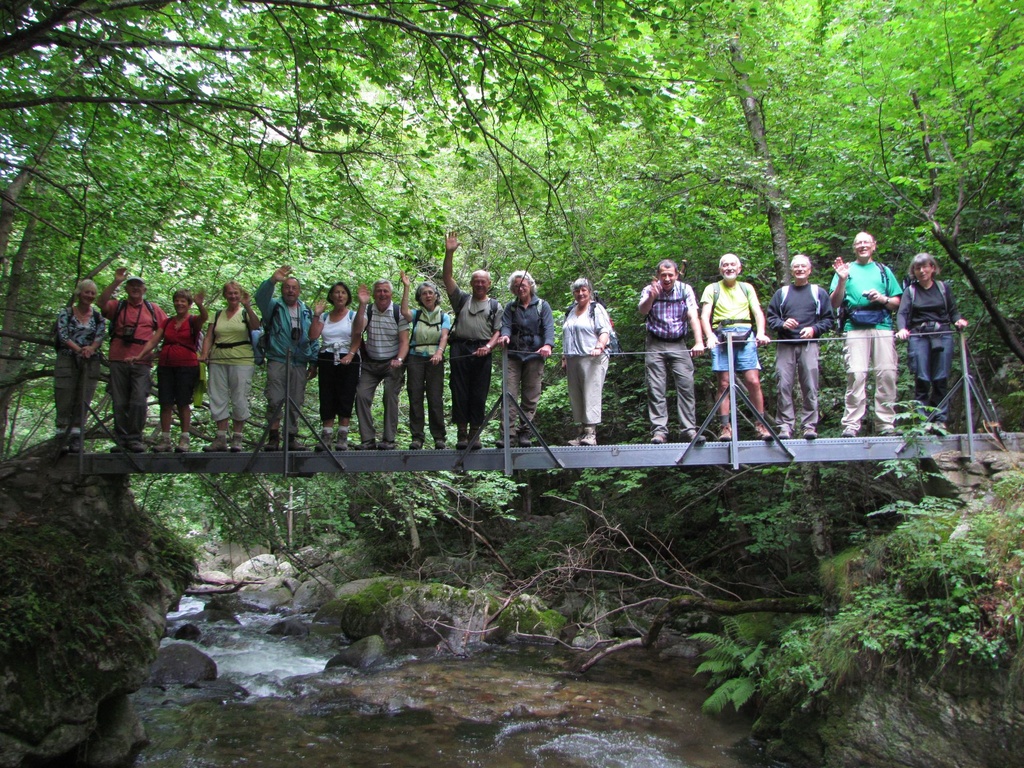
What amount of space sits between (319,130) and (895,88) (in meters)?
5.60

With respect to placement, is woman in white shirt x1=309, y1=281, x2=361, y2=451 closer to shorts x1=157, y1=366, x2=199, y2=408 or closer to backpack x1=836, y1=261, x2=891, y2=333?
shorts x1=157, y1=366, x2=199, y2=408

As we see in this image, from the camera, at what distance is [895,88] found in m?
7.32

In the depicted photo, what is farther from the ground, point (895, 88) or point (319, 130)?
point (895, 88)

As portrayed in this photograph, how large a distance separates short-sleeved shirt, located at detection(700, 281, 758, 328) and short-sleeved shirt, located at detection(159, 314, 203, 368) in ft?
15.2

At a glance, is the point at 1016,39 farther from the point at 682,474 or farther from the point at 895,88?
the point at 682,474

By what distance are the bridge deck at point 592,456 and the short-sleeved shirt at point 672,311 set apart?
0.98 metres

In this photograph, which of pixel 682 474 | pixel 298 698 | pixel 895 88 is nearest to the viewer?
pixel 895 88

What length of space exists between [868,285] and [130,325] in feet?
21.7

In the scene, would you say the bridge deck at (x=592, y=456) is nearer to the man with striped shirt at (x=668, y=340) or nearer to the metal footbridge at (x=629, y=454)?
Result: the metal footbridge at (x=629, y=454)

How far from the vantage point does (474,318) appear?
21.2 feet

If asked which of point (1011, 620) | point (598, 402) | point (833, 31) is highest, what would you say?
point (833, 31)

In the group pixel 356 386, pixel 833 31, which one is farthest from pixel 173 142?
pixel 833 31

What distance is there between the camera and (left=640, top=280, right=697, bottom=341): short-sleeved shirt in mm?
6383

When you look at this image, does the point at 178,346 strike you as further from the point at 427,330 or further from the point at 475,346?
the point at 475,346
